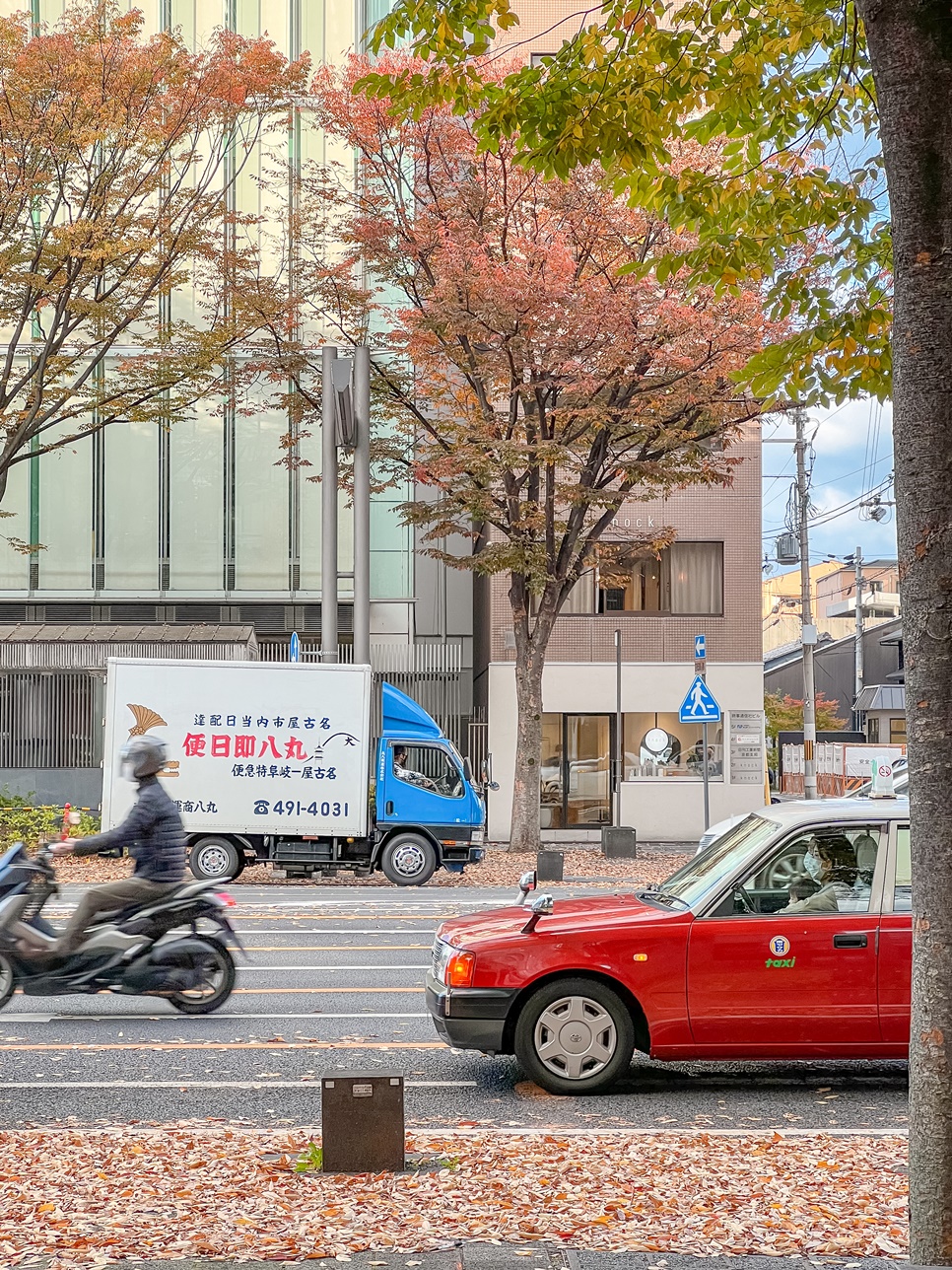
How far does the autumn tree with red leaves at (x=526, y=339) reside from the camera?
23.2m

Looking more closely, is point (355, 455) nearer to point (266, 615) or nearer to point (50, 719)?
point (50, 719)

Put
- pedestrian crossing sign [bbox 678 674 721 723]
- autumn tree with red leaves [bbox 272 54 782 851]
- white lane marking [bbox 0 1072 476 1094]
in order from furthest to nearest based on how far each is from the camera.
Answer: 1. pedestrian crossing sign [bbox 678 674 721 723]
2. autumn tree with red leaves [bbox 272 54 782 851]
3. white lane marking [bbox 0 1072 476 1094]

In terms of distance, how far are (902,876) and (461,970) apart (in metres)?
2.56

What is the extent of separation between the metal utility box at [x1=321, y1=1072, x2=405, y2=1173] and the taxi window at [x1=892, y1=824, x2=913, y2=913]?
3405mm

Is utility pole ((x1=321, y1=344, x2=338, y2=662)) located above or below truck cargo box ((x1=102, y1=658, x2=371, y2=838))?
above

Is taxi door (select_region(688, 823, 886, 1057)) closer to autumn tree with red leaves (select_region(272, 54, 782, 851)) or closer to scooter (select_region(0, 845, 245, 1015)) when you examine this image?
scooter (select_region(0, 845, 245, 1015))

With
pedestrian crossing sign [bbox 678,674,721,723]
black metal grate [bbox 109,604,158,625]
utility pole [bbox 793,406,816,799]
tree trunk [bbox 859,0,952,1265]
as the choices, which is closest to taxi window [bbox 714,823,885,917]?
tree trunk [bbox 859,0,952,1265]

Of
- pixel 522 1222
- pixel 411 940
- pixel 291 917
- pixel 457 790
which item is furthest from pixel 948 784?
pixel 457 790

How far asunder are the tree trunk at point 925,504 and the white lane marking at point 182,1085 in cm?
451

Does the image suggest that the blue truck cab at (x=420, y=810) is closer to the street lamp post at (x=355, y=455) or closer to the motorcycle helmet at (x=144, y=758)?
the street lamp post at (x=355, y=455)

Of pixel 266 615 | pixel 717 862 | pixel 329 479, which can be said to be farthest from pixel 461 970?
Result: pixel 266 615

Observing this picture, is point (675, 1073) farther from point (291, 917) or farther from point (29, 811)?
point (29, 811)

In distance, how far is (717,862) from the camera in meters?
8.63

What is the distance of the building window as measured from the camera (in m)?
32.9
